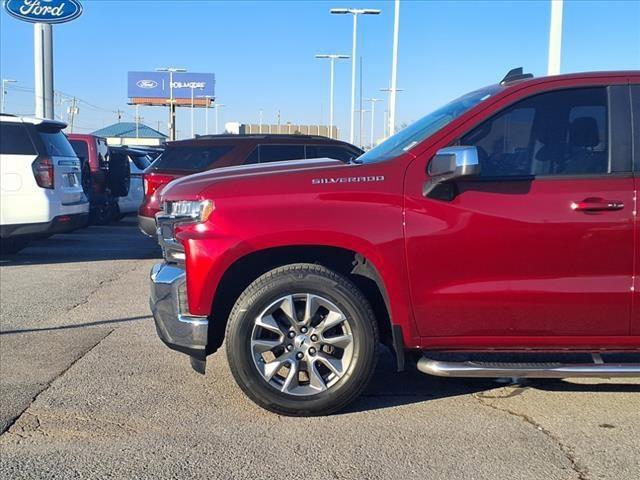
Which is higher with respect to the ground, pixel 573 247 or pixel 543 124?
pixel 543 124

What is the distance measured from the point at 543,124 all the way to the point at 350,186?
1244mm

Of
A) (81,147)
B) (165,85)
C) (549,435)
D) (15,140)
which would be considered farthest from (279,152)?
(165,85)

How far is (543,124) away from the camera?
165 inches

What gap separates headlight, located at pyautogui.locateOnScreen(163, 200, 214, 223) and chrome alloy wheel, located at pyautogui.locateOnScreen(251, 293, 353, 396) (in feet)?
2.20

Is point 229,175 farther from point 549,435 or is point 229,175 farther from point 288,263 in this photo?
point 549,435

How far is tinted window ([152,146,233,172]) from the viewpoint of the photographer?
32.4 feet

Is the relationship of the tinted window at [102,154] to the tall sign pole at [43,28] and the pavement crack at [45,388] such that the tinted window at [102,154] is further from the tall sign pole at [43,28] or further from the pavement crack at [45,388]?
the pavement crack at [45,388]

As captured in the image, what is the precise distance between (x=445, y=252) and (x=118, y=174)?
37.0 feet

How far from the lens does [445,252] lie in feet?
13.1

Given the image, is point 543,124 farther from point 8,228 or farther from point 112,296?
Answer: point 8,228

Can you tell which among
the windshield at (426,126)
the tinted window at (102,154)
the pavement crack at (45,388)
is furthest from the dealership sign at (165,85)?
the windshield at (426,126)

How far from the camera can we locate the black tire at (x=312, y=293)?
407cm

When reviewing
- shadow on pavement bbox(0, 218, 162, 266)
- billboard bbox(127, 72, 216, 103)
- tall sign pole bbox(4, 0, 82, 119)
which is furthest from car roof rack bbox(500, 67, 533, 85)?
billboard bbox(127, 72, 216, 103)

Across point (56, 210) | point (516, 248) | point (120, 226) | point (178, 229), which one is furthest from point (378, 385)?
point (120, 226)
